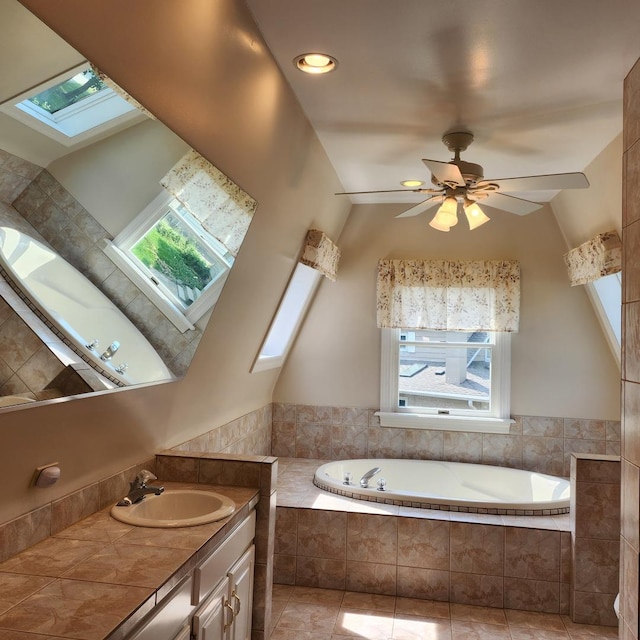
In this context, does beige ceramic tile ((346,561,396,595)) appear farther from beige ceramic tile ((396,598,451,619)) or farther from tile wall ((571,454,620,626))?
tile wall ((571,454,620,626))

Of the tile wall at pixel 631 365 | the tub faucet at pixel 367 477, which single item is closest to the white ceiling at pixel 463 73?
the tile wall at pixel 631 365

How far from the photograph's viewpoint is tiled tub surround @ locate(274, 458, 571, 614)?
10.8ft

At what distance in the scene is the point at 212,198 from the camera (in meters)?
2.25

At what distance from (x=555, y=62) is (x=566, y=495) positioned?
278 cm

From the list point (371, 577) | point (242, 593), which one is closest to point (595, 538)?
point (371, 577)

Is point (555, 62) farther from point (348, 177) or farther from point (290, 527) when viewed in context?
point (290, 527)

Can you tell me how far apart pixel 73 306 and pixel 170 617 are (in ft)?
3.03

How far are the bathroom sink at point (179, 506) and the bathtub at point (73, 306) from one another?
49 centimetres

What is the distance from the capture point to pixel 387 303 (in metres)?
4.74

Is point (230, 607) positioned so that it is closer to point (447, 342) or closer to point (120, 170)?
point (120, 170)

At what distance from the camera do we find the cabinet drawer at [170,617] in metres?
1.49

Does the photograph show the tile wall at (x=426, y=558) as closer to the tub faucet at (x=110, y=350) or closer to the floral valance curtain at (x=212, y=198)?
the floral valance curtain at (x=212, y=198)

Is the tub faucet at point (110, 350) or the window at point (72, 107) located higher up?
the window at point (72, 107)

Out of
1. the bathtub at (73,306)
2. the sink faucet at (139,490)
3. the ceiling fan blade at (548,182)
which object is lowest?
the sink faucet at (139,490)
